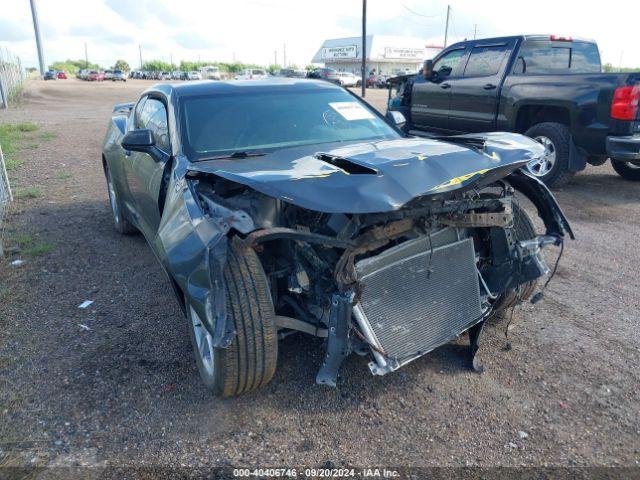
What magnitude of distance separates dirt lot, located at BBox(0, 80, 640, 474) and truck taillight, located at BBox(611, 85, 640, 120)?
297cm

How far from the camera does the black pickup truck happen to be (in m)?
6.68

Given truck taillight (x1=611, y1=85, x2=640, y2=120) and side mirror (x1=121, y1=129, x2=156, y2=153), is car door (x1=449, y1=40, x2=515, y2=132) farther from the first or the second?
side mirror (x1=121, y1=129, x2=156, y2=153)

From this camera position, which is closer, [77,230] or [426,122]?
[77,230]

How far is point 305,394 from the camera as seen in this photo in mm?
2955

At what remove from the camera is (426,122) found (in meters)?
9.66

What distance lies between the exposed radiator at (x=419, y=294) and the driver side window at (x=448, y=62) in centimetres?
679

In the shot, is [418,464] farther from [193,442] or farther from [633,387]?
[633,387]

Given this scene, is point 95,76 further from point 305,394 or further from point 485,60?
point 305,394

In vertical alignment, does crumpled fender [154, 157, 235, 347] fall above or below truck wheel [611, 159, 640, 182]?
above

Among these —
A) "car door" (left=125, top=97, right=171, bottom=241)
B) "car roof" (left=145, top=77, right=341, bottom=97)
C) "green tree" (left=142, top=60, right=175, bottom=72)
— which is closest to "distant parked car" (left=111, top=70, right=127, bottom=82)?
"green tree" (left=142, top=60, right=175, bottom=72)

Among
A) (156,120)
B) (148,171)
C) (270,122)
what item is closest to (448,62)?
(270,122)

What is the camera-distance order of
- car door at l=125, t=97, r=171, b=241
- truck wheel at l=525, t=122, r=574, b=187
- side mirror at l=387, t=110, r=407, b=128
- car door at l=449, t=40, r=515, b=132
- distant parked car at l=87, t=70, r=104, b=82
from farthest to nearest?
distant parked car at l=87, t=70, r=104, b=82
car door at l=449, t=40, r=515, b=132
truck wheel at l=525, t=122, r=574, b=187
side mirror at l=387, t=110, r=407, b=128
car door at l=125, t=97, r=171, b=241

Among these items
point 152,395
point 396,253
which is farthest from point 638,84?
point 152,395

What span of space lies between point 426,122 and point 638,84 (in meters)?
3.79
